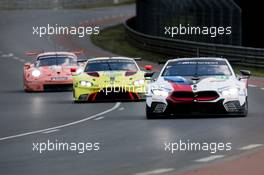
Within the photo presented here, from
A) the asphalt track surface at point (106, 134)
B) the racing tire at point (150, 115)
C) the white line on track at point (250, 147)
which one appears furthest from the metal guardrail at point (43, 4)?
the white line on track at point (250, 147)

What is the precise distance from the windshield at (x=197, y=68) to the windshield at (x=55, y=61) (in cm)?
1226

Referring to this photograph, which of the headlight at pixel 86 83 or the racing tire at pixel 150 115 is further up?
the racing tire at pixel 150 115

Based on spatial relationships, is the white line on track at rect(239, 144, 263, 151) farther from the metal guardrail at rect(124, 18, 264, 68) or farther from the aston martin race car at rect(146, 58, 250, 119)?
the metal guardrail at rect(124, 18, 264, 68)

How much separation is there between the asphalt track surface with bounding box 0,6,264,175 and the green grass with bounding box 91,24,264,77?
16.0 m

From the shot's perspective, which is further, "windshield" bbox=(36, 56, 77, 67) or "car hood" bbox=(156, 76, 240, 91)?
"windshield" bbox=(36, 56, 77, 67)

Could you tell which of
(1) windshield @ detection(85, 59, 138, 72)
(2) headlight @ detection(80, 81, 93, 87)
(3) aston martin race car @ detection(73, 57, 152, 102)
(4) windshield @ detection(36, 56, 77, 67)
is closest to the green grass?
(4) windshield @ detection(36, 56, 77, 67)

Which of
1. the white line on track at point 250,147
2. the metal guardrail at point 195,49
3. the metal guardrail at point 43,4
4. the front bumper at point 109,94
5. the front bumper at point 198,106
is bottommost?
the metal guardrail at point 43,4

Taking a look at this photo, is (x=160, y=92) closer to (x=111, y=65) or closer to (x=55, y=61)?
(x=111, y=65)

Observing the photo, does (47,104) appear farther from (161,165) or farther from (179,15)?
(179,15)

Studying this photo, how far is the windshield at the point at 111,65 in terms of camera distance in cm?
2856

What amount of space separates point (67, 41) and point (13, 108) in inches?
1708

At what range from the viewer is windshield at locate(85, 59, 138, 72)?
93.7ft

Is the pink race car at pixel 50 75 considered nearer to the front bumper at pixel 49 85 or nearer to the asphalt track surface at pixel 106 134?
the front bumper at pixel 49 85


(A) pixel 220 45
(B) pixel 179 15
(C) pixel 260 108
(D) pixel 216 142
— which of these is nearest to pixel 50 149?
(D) pixel 216 142
